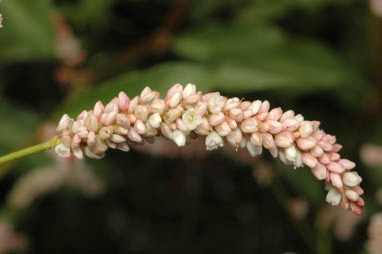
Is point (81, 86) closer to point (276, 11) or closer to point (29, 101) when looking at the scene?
point (29, 101)

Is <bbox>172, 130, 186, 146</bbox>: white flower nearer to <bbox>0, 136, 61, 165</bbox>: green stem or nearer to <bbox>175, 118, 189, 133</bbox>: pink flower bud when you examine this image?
<bbox>175, 118, 189, 133</bbox>: pink flower bud

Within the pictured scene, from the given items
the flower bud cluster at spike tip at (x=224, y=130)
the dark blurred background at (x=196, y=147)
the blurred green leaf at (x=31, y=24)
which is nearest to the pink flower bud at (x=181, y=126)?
the flower bud cluster at spike tip at (x=224, y=130)

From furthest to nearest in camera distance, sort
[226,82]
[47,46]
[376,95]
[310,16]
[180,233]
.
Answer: [310,16] < [180,233] < [376,95] < [47,46] < [226,82]

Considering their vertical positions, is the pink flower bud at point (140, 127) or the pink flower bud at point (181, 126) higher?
the pink flower bud at point (140, 127)

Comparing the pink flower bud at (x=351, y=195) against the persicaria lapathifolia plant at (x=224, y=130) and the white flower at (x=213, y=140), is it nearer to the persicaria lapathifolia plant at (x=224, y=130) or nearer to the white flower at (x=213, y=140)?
the persicaria lapathifolia plant at (x=224, y=130)

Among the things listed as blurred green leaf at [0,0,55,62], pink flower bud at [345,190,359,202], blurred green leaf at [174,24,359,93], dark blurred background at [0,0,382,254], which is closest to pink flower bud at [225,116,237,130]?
pink flower bud at [345,190,359,202]

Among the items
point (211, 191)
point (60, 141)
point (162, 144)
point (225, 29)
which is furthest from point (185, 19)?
point (60, 141)
